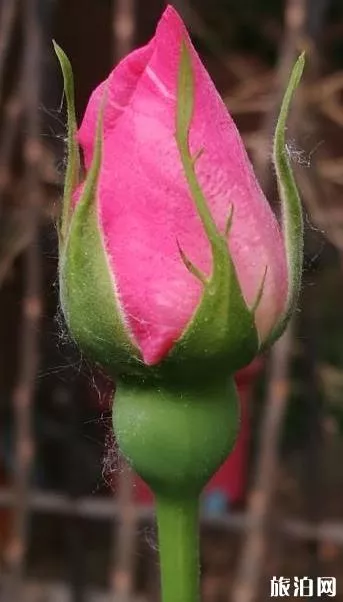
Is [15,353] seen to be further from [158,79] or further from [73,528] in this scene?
[158,79]

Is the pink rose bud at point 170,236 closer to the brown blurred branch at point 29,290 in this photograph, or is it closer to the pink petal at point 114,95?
the pink petal at point 114,95

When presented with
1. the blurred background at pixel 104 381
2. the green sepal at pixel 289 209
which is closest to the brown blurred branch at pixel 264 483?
the blurred background at pixel 104 381

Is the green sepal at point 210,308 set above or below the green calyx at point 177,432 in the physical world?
above

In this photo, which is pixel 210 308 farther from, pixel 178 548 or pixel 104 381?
pixel 104 381

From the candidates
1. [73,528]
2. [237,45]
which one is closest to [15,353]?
[73,528]

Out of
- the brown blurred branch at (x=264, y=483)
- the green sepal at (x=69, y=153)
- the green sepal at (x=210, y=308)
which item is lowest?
the brown blurred branch at (x=264, y=483)

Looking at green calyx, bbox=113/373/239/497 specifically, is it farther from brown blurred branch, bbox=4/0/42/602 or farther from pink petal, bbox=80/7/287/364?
brown blurred branch, bbox=4/0/42/602
